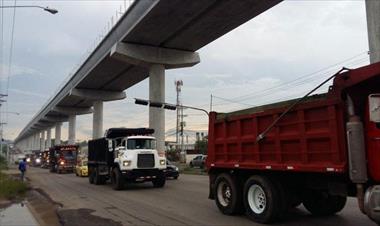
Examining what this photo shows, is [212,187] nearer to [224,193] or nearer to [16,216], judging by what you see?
[224,193]

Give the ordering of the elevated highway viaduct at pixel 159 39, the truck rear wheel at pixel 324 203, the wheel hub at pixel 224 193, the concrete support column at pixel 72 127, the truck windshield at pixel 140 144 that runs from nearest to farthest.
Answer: the truck rear wheel at pixel 324 203 < the wheel hub at pixel 224 193 < the truck windshield at pixel 140 144 < the elevated highway viaduct at pixel 159 39 < the concrete support column at pixel 72 127

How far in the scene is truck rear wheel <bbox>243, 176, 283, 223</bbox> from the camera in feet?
36.3

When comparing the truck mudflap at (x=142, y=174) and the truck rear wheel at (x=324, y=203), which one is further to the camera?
the truck mudflap at (x=142, y=174)

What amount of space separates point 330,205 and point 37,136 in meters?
160

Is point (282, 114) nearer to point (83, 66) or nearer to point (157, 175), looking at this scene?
point (157, 175)

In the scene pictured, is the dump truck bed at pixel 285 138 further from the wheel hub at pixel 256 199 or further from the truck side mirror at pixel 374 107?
the truck side mirror at pixel 374 107

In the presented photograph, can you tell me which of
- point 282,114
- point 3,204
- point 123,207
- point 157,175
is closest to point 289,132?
point 282,114

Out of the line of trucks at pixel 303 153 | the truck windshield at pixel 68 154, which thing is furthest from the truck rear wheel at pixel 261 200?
the truck windshield at pixel 68 154

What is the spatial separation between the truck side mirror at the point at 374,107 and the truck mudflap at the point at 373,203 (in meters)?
1.22

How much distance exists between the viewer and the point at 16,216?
1412 cm

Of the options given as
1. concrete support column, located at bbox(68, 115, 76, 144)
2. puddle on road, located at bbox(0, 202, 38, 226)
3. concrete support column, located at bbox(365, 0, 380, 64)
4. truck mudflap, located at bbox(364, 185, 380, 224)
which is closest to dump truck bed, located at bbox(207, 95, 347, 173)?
truck mudflap, located at bbox(364, 185, 380, 224)

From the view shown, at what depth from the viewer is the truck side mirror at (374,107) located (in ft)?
28.0

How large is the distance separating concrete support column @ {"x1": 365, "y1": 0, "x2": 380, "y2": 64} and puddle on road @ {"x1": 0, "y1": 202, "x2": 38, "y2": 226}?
13187 mm

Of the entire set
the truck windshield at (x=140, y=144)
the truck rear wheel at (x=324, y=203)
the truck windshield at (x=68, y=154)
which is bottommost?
the truck rear wheel at (x=324, y=203)
